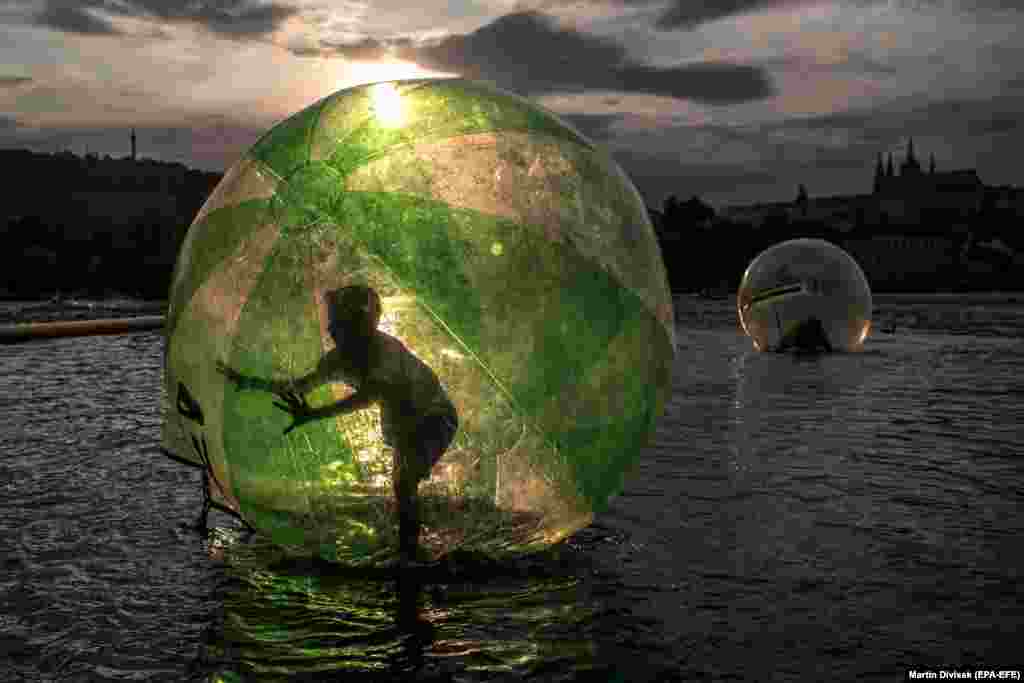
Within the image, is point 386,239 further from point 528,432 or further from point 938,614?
point 938,614

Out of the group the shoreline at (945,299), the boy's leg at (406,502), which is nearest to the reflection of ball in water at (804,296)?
the boy's leg at (406,502)

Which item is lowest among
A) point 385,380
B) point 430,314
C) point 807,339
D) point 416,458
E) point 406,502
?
point 807,339

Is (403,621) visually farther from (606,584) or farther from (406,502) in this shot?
(606,584)

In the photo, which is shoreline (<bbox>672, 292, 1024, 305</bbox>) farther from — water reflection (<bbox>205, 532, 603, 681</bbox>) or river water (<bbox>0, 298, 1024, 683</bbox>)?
water reflection (<bbox>205, 532, 603, 681</bbox>)

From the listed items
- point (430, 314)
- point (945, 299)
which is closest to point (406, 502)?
point (430, 314)

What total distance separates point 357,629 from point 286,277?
166 cm

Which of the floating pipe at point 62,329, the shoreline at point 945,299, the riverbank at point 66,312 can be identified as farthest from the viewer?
the shoreline at point 945,299

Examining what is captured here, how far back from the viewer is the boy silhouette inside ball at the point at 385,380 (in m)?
4.50

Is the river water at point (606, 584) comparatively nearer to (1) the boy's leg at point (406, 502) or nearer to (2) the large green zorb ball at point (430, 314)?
(1) the boy's leg at point (406, 502)

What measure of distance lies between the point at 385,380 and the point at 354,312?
0.35 meters

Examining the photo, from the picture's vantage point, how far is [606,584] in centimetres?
501

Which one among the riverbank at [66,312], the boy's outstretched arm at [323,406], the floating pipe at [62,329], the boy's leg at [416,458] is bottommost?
the riverbank at [66,312]

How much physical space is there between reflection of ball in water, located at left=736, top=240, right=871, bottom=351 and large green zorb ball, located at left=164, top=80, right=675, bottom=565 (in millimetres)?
14447

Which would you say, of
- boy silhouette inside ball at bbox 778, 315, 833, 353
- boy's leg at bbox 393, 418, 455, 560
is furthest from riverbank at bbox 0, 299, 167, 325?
boy's leg at bbox 393, 418, 455, 560
